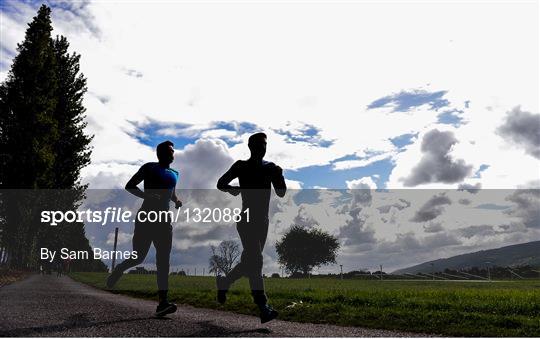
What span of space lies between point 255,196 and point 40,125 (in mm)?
26922

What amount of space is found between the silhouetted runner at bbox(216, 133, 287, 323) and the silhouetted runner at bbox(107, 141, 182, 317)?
3.76 feet

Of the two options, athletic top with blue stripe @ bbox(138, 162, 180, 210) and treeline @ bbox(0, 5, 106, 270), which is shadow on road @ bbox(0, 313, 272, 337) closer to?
athletic top with blue stripe @ bbox(138, 162, 180, 210)

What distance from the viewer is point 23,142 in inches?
1129

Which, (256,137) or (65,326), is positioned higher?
(256,137)

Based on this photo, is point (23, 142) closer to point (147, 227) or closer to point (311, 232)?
point (147, 227)

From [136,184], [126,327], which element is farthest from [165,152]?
[126,327]

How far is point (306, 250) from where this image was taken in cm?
10456

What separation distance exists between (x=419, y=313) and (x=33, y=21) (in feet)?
103

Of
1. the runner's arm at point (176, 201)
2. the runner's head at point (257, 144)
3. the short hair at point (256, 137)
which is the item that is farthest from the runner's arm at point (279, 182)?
the runner's arm at point (176, 201)

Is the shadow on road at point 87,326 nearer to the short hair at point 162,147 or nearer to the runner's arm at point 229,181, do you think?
the runner's arm at point 229,181

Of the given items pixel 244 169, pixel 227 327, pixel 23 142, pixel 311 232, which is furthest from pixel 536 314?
pixel 311 232

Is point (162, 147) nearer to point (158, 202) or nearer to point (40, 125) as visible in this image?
point (158, 202)

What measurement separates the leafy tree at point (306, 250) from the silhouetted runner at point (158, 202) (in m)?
98.9

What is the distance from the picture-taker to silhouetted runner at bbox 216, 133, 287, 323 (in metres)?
6.12
